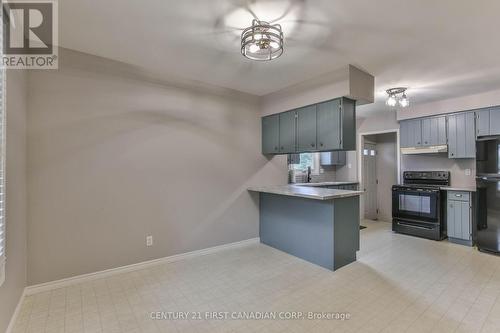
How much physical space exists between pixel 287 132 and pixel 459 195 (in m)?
3.15

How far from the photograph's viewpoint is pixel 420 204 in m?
4.52

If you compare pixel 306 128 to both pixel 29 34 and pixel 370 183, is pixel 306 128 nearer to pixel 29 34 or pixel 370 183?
pixel 29 34

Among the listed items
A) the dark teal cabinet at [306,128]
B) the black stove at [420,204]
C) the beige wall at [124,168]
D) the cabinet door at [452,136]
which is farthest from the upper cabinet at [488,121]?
the beige wall at [124,168]

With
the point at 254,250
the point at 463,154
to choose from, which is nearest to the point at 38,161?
the point at 254,250

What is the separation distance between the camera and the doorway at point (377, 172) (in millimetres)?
5879

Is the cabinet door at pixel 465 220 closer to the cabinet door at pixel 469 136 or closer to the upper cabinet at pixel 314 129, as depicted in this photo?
the cabinet door at pixel 469 136

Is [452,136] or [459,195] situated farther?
[452,136]

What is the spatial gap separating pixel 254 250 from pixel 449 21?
350 centimetres

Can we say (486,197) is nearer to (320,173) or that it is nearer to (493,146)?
(493,146)

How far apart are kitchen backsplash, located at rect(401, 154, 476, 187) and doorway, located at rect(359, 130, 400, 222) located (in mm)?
651

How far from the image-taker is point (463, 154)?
4.26 meters

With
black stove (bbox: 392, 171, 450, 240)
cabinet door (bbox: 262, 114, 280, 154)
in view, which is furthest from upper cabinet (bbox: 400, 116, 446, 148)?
cabinet door (bbox: 262, 114, 280, 154)

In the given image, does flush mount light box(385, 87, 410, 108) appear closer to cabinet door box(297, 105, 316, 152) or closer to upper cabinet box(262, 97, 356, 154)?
upper cabinet box(262, 97, 356, 154)

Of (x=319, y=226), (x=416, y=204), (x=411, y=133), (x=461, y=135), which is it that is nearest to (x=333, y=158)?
(x=411, y=133)
